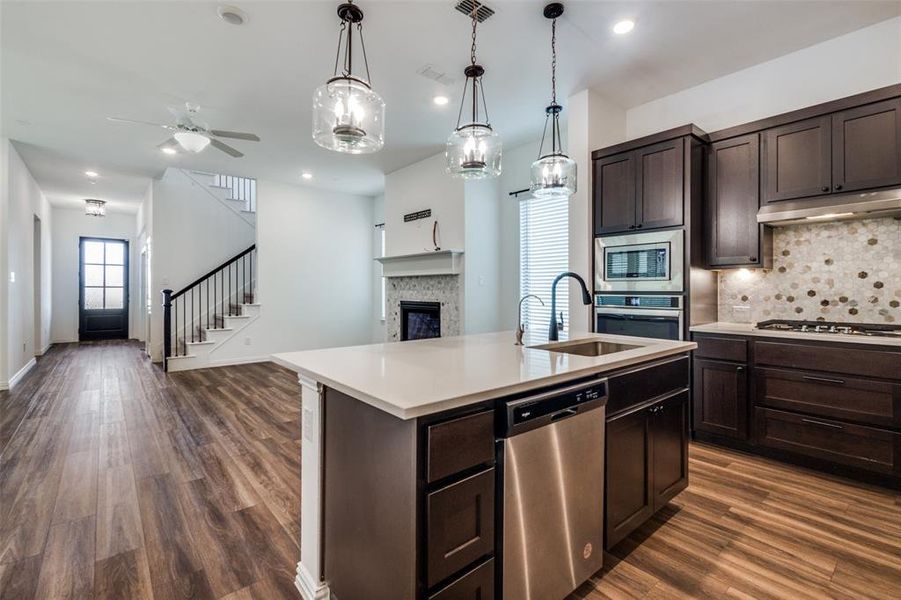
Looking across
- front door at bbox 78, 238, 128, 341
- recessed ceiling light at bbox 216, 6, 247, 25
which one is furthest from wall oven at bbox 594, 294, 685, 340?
front door at bbox 78, 238, 128, 341

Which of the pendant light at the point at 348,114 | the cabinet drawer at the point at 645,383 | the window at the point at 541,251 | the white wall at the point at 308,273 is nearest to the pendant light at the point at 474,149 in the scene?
the pendant light at the point at 348,114

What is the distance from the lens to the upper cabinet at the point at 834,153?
257 centimetres

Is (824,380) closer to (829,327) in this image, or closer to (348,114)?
(829,327)

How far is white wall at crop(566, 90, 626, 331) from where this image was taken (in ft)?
12.4

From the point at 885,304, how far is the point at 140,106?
648cm

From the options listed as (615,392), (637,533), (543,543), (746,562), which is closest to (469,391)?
(543,543)

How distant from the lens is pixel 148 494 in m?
2.46

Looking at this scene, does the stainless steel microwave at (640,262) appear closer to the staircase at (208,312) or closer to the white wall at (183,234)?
the staircase at (208,312)

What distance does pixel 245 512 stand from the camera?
2266 millimetres

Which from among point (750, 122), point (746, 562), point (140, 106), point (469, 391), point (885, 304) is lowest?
point (746, 562)

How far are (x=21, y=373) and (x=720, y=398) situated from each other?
832 centimetres

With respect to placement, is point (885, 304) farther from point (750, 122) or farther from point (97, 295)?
point (97, 295)

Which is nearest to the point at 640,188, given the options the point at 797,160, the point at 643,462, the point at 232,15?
the point at 797,160

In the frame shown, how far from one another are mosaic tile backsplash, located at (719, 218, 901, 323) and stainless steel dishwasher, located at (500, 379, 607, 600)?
2.57m
